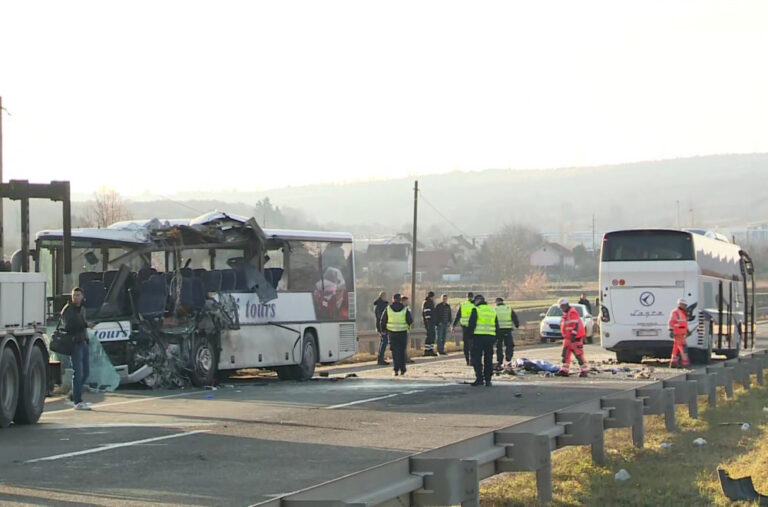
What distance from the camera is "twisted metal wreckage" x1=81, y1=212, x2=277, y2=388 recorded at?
78.2 ft

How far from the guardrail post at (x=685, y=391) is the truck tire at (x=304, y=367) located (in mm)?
11549

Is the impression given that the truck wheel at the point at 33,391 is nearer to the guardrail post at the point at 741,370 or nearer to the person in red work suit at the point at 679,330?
the guardrail post at the point at 741,370

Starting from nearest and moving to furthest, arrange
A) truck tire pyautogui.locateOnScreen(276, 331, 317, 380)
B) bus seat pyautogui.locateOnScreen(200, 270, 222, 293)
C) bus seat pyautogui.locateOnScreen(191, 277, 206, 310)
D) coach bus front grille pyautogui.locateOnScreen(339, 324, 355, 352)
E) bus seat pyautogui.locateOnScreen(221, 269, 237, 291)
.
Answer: bus seat pyautogui.locateOnScreen(191, 277, 206, 310), bus seat pyautogui.locateOnScreen(200, 270, 222, 293), bus seat pyautogui.locateOnScreen(221, 269, 237, 291), truck tire pyautogui.locateOnScreen(276, 331, 317, 380), coach bus front grille pyautogui.locateOnScreen(339, 324, 355, 352)

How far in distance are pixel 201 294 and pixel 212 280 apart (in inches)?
39.5

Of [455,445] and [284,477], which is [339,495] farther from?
[284,477]

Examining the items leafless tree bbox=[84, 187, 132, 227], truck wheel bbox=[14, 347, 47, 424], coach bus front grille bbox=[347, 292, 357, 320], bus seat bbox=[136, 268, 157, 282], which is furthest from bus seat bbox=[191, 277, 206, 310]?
leafless tree bbox=[84, 187, 132, 227]

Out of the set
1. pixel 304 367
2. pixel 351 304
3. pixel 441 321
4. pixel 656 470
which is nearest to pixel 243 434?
pixel 656 470

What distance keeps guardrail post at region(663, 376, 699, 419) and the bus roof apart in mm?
11292

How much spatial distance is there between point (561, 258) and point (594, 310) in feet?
439

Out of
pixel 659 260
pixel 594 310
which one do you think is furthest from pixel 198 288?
pixel 594 310

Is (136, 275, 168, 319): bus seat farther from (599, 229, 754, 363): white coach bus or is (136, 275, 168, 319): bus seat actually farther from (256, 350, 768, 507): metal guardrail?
(599, 229, 754, 363): white coach bus

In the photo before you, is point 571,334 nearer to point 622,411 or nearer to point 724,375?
point 724,375

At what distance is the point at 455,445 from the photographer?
372 inches

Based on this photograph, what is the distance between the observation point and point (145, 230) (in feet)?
82.9
